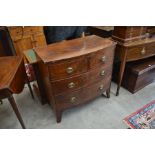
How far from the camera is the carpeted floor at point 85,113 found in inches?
65.9

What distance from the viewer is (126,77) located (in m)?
2.12

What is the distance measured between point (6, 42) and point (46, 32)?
75 cm

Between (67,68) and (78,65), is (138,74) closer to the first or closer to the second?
(78,65)

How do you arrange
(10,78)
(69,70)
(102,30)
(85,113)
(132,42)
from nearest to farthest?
(10,78), (69,70), (132,42), (85,113), (102,30)

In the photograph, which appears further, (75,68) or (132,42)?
(132,42)

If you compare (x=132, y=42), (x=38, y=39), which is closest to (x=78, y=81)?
(x=132, y=42)

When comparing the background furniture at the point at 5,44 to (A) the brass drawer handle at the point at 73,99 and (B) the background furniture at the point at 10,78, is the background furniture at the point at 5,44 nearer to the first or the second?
(B) the background furniture at the point at 10,78

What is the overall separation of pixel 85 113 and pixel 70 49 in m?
0.86

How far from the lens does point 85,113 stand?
1825 millimetres

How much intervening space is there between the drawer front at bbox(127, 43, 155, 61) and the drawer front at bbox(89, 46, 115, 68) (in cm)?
29

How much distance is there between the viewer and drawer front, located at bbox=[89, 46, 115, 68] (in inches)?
55.5

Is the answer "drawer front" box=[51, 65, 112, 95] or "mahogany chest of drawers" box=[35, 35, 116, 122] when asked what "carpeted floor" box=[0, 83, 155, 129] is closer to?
"mahogany chest of drawers" box=[35, 35, 116, 122]

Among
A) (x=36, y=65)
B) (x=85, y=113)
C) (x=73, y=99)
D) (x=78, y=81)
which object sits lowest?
(x=85, y=113)

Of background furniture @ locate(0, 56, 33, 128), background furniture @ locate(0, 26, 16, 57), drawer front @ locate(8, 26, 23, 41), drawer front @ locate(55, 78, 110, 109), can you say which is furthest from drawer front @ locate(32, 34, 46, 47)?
drawer front @ locate(55, 78, 110, 109)
